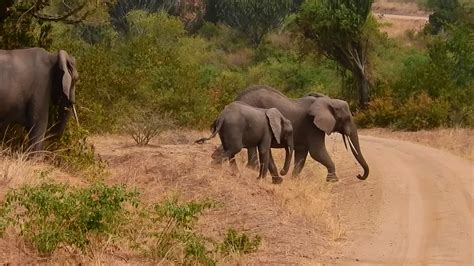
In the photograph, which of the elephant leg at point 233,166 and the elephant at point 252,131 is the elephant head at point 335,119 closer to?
the elephant at point 252,131

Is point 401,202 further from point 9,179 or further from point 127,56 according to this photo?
point 127,56

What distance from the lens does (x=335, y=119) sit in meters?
18.1

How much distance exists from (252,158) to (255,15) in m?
48.8

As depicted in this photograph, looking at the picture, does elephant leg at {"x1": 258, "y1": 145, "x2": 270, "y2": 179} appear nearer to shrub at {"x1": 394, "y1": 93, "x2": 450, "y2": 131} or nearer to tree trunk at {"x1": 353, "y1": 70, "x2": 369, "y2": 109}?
shrub at {"x1": 394, "y1": 93, "x2": 450, "y2": 131}

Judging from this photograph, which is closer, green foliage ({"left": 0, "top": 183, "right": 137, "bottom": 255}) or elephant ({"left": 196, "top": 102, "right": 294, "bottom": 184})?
green foliage ({"left": 0, "top": 183, "right": 137, "bottom": 255})

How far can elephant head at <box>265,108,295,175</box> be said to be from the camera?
1598 centimetres

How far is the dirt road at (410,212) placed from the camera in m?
10.1

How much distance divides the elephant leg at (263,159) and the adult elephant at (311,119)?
178 centimetres

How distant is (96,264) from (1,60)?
527 cm

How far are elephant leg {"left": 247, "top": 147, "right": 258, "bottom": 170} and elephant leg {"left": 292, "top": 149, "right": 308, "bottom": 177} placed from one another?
1044 mm

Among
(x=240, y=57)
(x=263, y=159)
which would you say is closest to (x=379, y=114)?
(x=263, y=159)

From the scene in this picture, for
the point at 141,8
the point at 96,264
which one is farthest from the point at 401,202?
the point at 141,8

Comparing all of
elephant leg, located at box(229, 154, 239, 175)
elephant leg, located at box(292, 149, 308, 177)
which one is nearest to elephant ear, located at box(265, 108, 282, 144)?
elephant leg, located at box(229, 154, 239, 175)

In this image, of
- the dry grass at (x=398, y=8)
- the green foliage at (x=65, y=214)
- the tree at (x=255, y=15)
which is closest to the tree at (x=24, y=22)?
the green foliage at (x=65, y=214)
